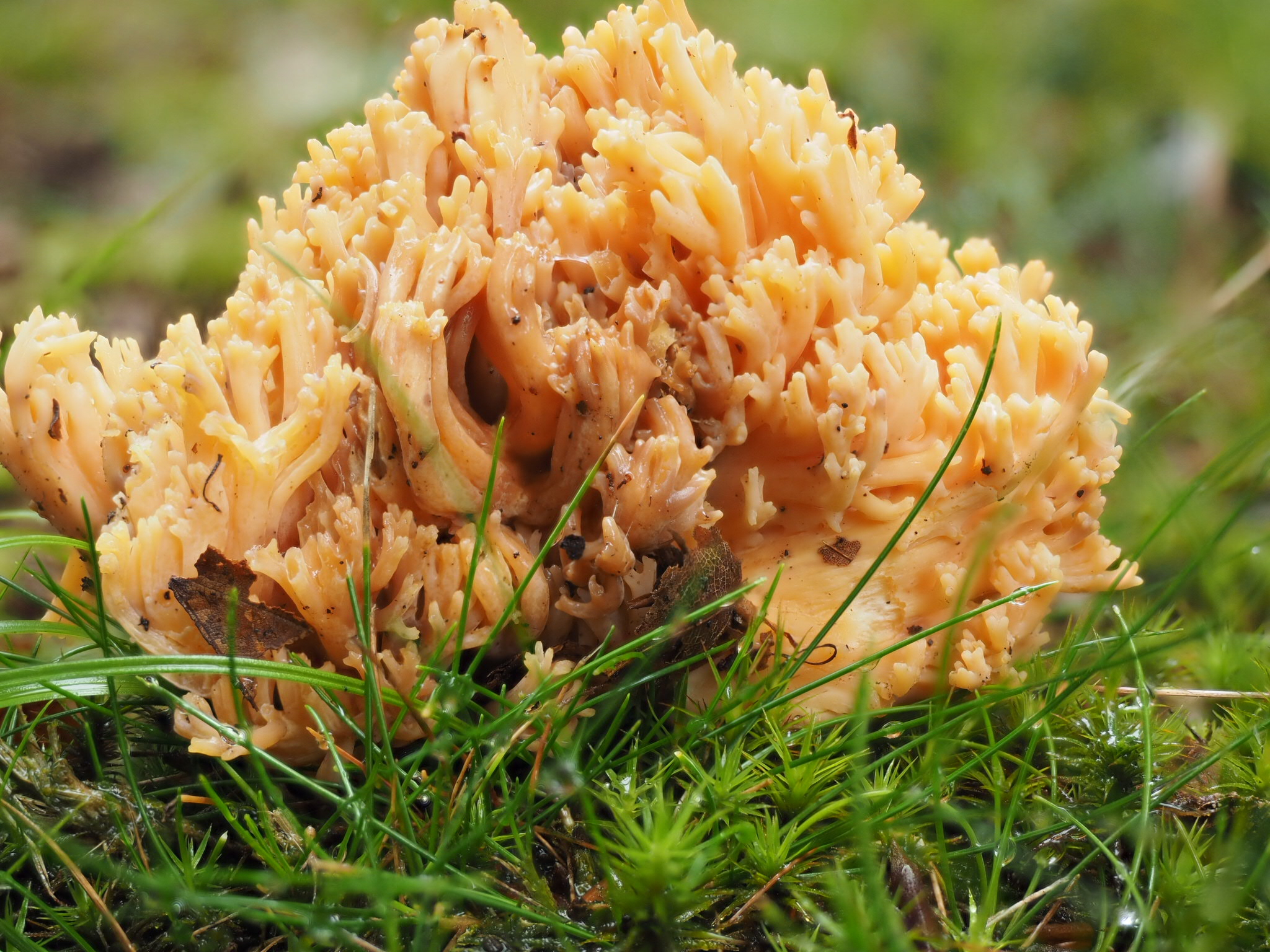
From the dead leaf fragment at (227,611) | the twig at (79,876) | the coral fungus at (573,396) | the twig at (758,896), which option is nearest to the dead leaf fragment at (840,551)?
the coral fungus at (573,396)

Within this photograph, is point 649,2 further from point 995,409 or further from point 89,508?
point 89,508

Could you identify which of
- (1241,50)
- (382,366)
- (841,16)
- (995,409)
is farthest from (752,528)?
(1241,50)

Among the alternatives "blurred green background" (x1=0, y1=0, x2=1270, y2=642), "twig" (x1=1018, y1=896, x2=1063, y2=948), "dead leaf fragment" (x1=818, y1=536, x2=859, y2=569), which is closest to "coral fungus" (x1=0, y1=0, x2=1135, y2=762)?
"dead leaf fragment" (x1=818, y1=536, x2=859, y2=569)

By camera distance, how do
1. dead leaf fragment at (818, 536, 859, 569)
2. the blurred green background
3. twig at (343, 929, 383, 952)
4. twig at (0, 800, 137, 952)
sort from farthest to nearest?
the blurred green background
dead leaf fragment at (818, 536, 859, 569)
twig at (0, 800, 137, 952)
twig at (343, 929, 383, 952)

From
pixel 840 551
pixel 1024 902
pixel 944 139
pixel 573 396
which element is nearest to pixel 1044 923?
pixel 1024 902

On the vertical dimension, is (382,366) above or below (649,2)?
below

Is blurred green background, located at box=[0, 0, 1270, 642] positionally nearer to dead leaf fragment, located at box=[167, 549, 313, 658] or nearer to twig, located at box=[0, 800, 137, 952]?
dead leaf fragment, located at box=[167, 549, 313, 658]

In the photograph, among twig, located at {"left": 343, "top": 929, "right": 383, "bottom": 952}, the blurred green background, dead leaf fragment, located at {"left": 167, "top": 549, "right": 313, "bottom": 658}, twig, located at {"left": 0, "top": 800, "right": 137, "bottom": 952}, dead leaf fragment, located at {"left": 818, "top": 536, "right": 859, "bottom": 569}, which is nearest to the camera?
twig, located at {"left": 343, "top": 929, "right": 383, "bottom": 952}

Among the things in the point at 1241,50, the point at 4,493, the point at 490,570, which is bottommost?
the point at 4,493
